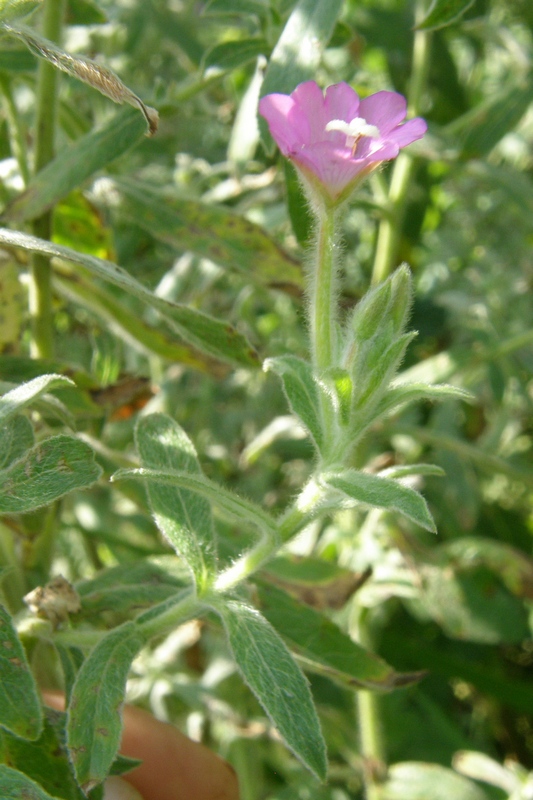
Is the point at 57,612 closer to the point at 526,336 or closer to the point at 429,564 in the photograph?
the point at 429,564

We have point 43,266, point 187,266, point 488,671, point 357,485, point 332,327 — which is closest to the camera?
point 357,485

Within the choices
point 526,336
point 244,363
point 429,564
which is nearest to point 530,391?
point 526,336

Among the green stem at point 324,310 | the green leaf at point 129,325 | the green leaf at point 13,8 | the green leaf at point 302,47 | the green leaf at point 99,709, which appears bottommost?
the green leaf at point 99,709

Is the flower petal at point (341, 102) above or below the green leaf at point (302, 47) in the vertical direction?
below

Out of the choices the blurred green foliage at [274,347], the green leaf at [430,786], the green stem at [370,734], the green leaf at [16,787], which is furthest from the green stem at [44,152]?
the green leaf at [430,786]

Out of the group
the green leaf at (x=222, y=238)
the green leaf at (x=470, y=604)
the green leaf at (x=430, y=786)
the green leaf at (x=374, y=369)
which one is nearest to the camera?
the green leaf at (x=374, y=369)

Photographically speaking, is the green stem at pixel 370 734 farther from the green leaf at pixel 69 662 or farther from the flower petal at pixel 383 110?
the flower petal at pixel 383 110

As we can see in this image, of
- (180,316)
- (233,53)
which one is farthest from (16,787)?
(233,53)
